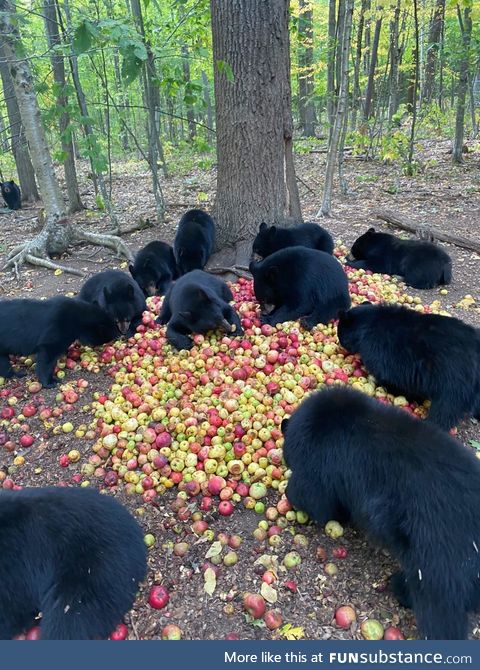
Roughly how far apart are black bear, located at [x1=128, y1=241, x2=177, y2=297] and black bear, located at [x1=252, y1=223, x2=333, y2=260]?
1.47m

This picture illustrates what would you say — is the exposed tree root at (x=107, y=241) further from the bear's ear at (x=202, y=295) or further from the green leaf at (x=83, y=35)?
the green leaf at (x=83, y=35)

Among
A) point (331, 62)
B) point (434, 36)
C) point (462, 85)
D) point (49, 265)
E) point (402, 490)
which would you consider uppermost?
point (434, 36)

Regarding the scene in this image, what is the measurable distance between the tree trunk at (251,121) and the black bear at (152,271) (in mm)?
938

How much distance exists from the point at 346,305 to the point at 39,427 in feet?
11.3

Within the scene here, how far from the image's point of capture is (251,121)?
20.4ft

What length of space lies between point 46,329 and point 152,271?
2429 millimetres

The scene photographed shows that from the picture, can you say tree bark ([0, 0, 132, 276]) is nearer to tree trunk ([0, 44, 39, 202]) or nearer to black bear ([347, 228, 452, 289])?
black bear ([347, 228, 452, 289])

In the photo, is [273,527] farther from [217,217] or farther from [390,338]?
[217,217]

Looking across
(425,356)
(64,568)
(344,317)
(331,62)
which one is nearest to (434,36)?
(331,62)

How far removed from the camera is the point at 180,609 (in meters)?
2.68

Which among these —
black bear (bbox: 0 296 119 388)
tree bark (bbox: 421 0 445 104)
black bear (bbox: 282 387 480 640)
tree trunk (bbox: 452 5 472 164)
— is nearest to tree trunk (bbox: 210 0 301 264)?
black bear (bbox: 0 296 119 388)

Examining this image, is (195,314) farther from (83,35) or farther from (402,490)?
(402,490)

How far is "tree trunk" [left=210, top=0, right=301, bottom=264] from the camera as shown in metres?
5.84

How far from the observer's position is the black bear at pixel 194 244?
6.93 metres
